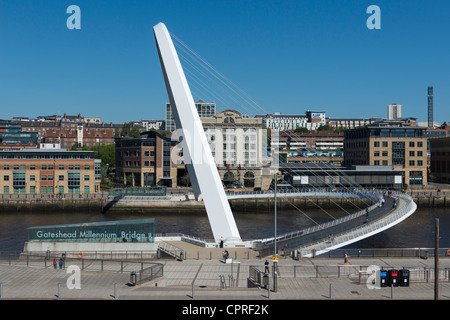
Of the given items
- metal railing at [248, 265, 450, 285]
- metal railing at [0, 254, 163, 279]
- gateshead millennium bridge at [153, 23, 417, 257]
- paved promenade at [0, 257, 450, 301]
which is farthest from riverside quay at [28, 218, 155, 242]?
metal railing at [248, 265, 450, 285]

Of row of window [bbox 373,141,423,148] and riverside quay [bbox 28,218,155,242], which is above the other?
row of window [bbox 373,141,423,148]

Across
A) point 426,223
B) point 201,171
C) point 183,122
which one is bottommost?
point 426,223

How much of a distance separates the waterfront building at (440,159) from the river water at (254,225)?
98.4ft

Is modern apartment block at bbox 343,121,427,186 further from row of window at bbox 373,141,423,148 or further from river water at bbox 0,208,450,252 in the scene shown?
river water at bbox 0,208,450,252

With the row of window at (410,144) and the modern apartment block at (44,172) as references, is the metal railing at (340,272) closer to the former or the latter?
the modern apartment block at (44,172)

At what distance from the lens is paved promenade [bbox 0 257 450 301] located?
18.7 m

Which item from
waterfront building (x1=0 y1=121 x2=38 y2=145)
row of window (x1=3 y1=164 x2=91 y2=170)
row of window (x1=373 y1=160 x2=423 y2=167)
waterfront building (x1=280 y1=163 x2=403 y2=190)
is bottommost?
waterfront building (x1=280 y1=163 x2=403 y2=190)

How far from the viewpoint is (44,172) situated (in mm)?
65875

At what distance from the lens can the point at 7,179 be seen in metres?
65.4

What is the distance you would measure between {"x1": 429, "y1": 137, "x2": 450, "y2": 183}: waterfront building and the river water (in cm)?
2998

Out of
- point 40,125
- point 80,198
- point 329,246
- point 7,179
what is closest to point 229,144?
point 80,198

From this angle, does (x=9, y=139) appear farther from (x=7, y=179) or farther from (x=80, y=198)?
(x=80, y=198)

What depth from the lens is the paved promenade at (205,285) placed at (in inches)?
736
